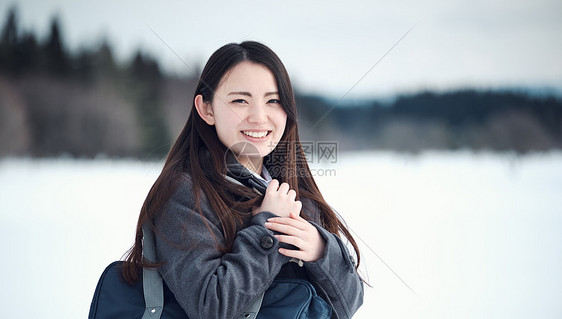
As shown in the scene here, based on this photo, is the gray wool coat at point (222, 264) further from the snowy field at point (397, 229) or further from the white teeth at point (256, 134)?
the snowy field at point (397, 229)

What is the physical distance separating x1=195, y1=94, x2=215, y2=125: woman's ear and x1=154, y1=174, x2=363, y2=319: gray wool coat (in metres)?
0.17

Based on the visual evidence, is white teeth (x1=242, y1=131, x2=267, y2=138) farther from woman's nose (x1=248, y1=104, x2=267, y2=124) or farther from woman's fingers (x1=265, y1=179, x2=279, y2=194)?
woman's fingers (x1=265, y1=179, x2=279, y2=194)

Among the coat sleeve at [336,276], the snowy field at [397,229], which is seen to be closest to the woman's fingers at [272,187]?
the coat sleeve at [336,276]

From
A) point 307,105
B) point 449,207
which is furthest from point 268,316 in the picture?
point 449,207

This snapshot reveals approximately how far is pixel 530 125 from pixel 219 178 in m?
5.92

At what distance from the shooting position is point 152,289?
993 millimetres

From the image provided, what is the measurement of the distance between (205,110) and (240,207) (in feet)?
0.86

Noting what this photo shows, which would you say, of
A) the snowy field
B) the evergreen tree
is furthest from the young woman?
the evergreen tree

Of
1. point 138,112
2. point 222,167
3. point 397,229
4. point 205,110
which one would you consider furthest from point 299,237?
point 138,112

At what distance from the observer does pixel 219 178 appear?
42.4 inches

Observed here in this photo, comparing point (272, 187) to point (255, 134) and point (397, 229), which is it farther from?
point (397, 229)

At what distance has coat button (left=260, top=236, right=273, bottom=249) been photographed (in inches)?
36.6

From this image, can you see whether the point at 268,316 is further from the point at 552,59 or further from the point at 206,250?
the point at 552,59

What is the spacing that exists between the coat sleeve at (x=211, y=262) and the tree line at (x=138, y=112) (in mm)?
3868
